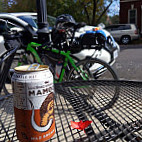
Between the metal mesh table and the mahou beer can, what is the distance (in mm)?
101

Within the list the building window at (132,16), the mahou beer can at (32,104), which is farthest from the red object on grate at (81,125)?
the building window at (132,16)

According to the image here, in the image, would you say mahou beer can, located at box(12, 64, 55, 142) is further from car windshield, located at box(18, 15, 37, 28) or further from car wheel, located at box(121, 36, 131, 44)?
car wheel, located at box(121, 36, 131, 44)

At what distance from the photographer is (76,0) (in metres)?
18.8

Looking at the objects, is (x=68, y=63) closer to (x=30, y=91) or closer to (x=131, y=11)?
(x=30, y=91)

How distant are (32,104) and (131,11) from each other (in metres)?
21.6

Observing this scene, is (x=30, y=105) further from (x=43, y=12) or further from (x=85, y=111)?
(x=43, y=12)

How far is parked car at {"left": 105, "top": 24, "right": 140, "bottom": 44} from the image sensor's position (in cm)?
1523

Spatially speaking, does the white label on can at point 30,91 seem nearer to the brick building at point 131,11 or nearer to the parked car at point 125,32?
the parked car at point 125,32

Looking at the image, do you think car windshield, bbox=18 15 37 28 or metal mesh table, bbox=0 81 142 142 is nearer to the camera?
metal mesh table, bbox=0 81 142 142

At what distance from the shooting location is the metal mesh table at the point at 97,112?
0.80 m

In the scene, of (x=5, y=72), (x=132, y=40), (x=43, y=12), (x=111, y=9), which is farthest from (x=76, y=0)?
(x=5, y=72)

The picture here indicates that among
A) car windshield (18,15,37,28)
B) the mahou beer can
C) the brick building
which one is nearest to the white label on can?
the mahou beer can

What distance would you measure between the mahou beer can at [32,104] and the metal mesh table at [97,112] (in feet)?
0.33

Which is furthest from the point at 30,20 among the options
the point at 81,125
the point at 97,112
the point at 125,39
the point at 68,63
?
the point at 125,39
